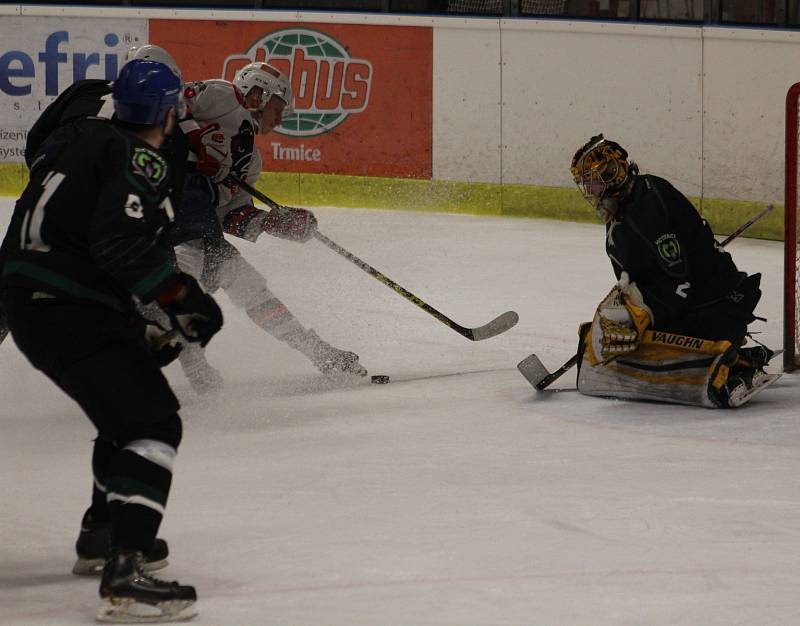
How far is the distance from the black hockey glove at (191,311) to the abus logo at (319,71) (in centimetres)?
570

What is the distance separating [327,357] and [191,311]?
2179 mm

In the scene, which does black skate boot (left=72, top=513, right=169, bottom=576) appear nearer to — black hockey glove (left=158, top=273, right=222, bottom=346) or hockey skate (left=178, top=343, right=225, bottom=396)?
black hockey glove (left=158, top=273, right=222, bottom=346)

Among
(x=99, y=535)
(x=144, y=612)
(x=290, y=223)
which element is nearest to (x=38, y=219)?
(x=99, y=535)

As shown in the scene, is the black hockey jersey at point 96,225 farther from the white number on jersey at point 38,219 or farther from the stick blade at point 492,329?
the stick blade at point 492,329

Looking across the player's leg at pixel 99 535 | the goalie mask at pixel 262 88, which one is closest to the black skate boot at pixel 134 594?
the player's leg at pixel 99 535

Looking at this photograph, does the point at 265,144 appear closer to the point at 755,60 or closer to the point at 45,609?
the point at 755,60

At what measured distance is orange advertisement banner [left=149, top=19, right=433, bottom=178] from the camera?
8336 millimetres

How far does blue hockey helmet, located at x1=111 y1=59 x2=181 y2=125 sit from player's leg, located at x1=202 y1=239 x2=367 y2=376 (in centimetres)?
211

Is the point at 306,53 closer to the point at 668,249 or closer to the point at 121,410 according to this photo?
the point at 668,249

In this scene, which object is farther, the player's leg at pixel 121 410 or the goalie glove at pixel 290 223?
the goalie glove at pixel 290 223

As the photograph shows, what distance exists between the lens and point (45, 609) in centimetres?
275

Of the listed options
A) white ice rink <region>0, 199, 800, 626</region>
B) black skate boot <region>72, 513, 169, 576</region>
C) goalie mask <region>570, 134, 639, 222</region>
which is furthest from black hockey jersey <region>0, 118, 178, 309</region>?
goalie mask <region>570, 134, 639, 222</region>

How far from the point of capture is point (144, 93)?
2.75 meters

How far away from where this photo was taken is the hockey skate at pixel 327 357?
4.89 meters
